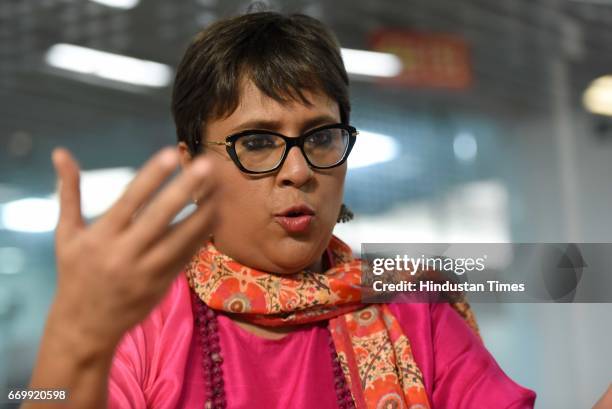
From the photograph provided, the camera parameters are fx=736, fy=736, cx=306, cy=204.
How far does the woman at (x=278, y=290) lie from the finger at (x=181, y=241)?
12.7 inches

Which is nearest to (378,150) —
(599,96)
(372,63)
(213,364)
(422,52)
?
(372,63)

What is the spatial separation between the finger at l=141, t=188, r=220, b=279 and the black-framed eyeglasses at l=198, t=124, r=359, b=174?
356 mm

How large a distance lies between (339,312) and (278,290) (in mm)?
108

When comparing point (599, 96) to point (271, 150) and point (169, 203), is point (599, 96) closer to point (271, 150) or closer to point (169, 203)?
point (271, 150)

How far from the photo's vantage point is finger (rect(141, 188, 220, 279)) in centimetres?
58

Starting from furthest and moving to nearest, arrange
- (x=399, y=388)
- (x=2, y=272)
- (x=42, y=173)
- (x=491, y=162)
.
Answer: (x=491, y=162)
(x=42, y=173)
(x=2, y=272)
(x=399, y=388)

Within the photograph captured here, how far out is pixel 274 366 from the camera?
0.98 metres

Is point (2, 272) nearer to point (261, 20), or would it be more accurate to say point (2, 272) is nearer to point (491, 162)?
point (261, 20)

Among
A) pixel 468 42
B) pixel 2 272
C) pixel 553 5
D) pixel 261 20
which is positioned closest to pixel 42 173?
pixel 2 272

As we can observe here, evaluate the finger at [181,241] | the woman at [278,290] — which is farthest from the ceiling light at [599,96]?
the finger at [181,241]

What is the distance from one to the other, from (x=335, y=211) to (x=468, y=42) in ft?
10.3

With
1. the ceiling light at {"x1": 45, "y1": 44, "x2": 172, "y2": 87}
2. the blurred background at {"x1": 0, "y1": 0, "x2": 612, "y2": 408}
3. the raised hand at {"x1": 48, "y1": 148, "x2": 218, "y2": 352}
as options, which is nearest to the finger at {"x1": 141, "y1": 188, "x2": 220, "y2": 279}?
the raised hand at {"x1": 48, "y1": 148, "x2": 218, "y2": 352}

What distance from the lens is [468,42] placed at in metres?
3.88

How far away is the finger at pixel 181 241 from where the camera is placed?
0.58 m
